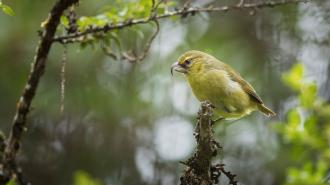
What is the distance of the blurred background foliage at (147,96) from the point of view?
5.98 m

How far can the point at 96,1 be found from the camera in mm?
6020

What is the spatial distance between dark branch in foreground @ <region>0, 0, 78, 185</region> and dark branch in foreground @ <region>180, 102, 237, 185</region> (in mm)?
770

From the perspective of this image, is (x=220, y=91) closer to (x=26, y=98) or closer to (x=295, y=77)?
(x=295, y=77)

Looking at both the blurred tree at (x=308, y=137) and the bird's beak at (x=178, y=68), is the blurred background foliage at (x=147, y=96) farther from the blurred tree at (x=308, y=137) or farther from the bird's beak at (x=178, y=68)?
the blurred tree at (x=308, y=137)

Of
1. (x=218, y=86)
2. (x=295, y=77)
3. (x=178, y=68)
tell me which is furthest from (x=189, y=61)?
(x=295, y=77)

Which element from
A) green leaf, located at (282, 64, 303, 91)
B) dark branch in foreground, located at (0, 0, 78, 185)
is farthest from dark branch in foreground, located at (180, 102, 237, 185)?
dark branch in foreground, located at (0, 0, 78, 185)

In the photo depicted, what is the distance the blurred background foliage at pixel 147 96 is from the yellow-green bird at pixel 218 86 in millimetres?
388

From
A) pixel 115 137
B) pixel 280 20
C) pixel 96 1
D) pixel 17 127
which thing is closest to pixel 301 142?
pixel 17 127

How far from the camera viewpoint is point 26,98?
256cm

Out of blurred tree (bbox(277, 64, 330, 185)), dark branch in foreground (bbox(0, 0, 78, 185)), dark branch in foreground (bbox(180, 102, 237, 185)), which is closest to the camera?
dark branch in foreground (bbox(0, 0, 78, 185))

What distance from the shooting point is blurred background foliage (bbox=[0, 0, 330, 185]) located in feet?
19.6

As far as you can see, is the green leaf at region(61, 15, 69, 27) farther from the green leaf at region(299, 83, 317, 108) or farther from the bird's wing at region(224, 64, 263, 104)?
the bird's wing at region(224, 64, 263, 104)

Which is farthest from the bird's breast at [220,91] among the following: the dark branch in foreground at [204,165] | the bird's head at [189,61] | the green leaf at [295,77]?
the dark branch in foreground at [204,165]

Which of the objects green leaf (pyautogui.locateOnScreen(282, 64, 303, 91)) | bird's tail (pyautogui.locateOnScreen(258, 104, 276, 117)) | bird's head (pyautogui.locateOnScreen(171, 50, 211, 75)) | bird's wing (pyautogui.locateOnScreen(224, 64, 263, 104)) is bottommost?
green leaf (pyautogui.locateOnScreen(282, 64, 303, 91))
